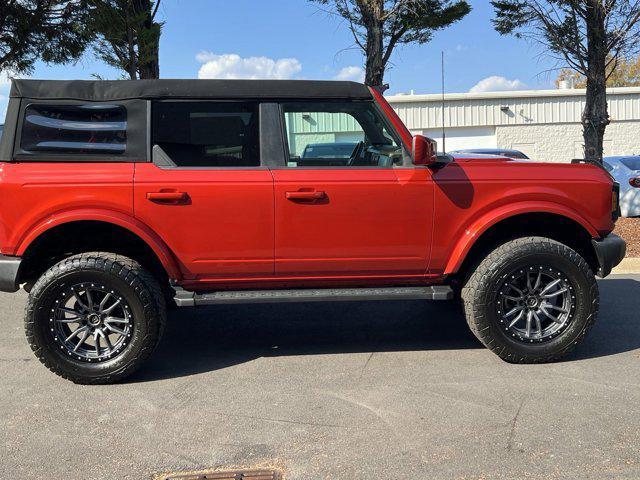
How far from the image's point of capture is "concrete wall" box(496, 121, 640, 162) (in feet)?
86.0

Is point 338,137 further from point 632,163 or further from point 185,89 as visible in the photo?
point 632,163

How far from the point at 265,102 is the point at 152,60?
17.1 ft

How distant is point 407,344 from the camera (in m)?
4.98

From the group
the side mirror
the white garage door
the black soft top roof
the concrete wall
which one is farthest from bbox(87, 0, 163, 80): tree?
the concrete wall

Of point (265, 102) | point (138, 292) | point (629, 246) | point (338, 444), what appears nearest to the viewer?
point (338, 444)

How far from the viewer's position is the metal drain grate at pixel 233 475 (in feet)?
9.73

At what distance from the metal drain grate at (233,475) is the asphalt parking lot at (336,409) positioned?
2.9 inches

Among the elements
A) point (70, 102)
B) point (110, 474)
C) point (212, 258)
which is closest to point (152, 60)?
point (70, 102)

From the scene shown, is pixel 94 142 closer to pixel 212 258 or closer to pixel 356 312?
pixel 212 258

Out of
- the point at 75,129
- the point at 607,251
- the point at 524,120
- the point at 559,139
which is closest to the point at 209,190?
the point at 75,129

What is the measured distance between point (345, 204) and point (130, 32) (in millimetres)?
5809

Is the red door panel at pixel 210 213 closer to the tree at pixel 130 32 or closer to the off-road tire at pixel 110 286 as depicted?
the off-road tire at pixel 110 286

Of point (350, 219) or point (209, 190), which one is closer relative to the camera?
point (209, 190)

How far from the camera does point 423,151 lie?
4199 millimetres
